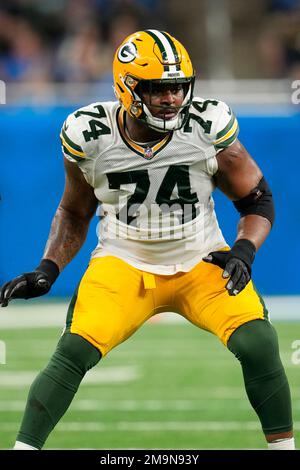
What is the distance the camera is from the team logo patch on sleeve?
13.8 ft

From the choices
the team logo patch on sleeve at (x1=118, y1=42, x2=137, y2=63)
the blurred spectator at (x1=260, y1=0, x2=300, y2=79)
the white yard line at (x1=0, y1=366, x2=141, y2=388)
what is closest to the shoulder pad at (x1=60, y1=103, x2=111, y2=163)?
the team logo patch on sleeve at (x1=118, y1=42, x2=137, y2=63)

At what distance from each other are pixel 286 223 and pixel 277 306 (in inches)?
27.0

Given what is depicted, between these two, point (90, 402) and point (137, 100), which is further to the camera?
point (90, 402)

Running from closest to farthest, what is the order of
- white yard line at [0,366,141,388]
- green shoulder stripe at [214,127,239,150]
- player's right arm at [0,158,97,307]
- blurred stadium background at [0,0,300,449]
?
green shoulder stripe at [214,127,239,150] → player's right arm at [0,158,97,307] → white yard line at [0,366,141,388] → blurred stadium background at [0,0,300,449]

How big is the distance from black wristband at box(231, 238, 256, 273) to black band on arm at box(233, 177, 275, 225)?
16cm

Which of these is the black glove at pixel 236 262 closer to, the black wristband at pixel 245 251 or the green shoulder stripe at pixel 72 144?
the black wristband at pixel 245 251

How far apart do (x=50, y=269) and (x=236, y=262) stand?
73 cm

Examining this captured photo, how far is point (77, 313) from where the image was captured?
4.07 m

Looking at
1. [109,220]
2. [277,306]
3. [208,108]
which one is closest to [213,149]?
[208,108]

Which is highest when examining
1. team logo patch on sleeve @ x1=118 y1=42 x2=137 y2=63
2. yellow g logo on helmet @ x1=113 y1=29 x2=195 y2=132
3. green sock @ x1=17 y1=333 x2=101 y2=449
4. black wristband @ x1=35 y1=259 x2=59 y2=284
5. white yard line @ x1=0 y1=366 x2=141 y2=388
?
team logo patch on sleeve @ x1=118 y1=42 x2=137 y2=63

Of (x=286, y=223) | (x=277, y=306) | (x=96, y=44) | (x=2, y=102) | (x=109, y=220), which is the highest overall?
(x=96, y=44)

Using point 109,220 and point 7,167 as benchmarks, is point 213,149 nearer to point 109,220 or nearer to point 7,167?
point 109,220

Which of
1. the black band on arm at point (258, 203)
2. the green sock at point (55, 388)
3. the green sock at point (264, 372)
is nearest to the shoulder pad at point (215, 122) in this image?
the black band on arm at point (258, 203)

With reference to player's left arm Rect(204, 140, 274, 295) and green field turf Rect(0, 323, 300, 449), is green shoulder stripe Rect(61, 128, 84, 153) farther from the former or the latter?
green field turf Rect(0, 323, 300, 449)
